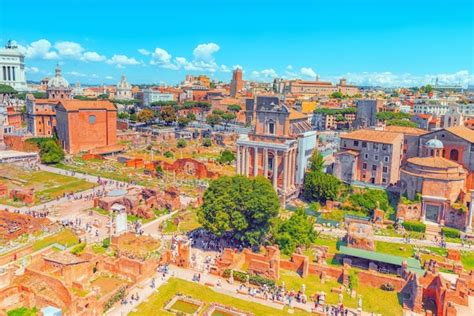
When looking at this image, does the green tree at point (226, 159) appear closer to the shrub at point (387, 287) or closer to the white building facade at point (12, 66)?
the shrub at point (387, 287)

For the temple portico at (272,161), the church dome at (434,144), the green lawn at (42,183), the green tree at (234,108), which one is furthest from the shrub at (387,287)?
the green tree at (234,108)

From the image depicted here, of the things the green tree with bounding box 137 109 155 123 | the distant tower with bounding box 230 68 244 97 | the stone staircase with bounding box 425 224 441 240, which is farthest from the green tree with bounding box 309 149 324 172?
the distant tower with bounding box 230 68 244 97

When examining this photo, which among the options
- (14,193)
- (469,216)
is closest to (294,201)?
(469,216)

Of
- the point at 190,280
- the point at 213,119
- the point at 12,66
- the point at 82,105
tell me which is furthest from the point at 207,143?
the point at 12,66

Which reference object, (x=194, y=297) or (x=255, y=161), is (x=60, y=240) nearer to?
(x=194, y=297)

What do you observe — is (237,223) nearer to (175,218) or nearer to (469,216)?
(175,218)

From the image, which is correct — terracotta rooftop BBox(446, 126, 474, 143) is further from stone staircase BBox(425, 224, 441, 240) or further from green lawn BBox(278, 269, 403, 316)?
green lawn BBox(278, 269, 403, 316)
